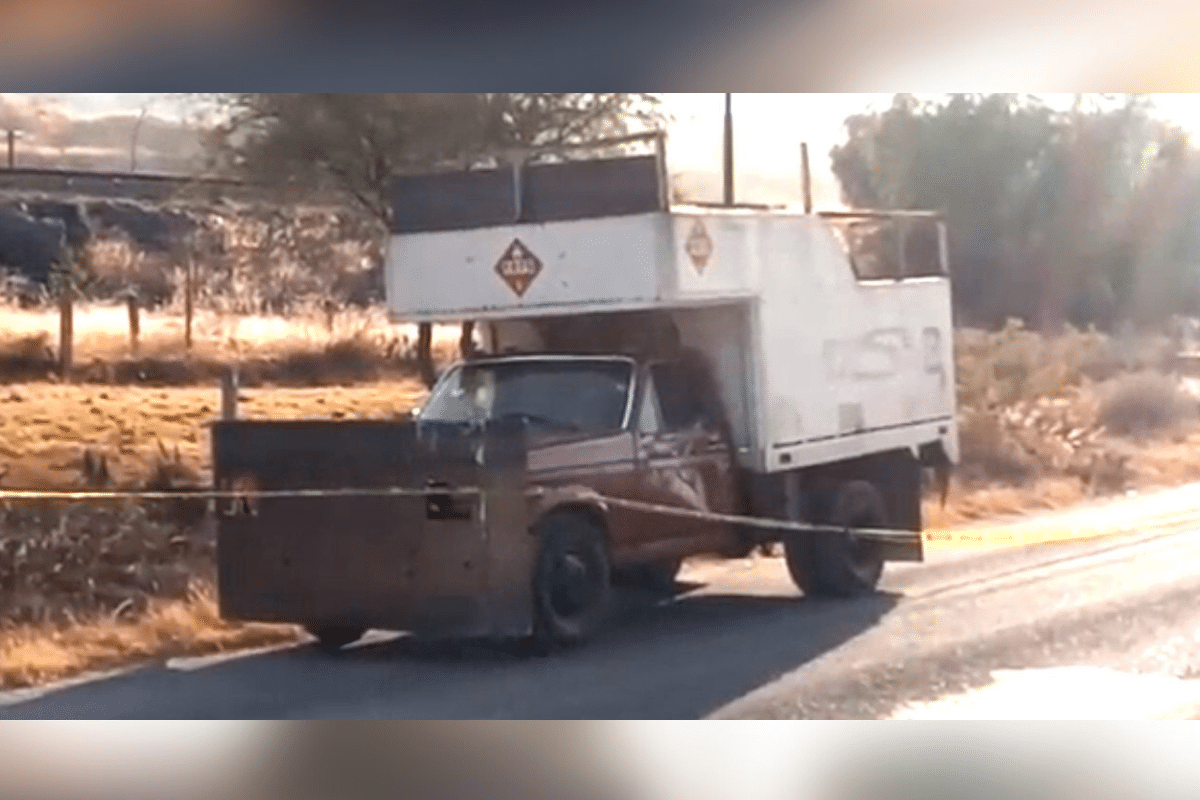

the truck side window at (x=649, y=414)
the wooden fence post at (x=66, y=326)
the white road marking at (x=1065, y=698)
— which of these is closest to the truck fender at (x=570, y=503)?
the truck side window at (x=649, y=414)

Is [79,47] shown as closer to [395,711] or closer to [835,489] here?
[395,711]

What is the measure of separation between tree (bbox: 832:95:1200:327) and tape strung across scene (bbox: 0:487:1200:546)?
535 millimetres

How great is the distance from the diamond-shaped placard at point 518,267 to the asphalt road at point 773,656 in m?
0.86

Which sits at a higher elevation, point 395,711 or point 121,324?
point 121,324

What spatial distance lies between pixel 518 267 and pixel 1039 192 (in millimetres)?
1384

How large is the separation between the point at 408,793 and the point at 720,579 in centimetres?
96

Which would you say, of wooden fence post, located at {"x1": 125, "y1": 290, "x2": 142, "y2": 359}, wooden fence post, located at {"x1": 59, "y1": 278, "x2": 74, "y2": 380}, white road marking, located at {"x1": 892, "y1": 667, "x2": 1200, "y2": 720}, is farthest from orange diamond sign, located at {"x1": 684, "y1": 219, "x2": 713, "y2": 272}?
wooden fence post, located at {"x1": 59, "y1": 278, "x2": 74, "y2": 380}

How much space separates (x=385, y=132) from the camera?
4648 millimetres

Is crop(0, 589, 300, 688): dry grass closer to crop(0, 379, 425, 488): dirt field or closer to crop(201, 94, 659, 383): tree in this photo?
crop(0, 379, 425, 488): dirt field

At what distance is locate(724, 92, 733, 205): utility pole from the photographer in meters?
4.64

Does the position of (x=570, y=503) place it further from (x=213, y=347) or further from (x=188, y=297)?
(x=188, y=297)

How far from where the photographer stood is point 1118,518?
4.92 meters

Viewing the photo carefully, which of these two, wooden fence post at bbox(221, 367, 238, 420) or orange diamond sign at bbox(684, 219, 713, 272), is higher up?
orange diamond sign at bbox(684, 219, 713, 272)

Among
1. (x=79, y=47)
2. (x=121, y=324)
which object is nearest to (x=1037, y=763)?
(x=121, y=324)
